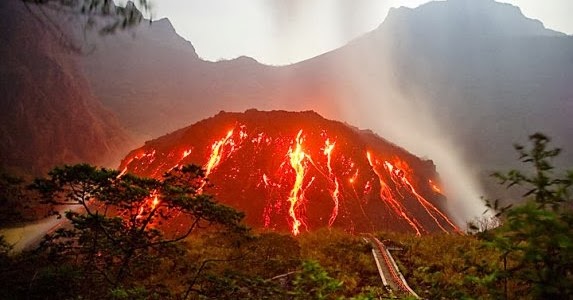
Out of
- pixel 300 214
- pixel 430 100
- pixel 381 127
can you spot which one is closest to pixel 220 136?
pixel 300 214

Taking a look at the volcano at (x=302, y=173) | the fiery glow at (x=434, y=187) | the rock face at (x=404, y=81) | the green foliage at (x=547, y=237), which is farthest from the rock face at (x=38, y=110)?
the green foliage at (x=547, y=237)

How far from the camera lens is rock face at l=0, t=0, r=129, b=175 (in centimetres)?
5862

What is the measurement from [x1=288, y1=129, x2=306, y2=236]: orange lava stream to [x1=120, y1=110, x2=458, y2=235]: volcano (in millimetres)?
97

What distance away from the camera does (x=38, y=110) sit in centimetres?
6450

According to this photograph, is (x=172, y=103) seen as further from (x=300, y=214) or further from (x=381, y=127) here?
(x=300, y=214)

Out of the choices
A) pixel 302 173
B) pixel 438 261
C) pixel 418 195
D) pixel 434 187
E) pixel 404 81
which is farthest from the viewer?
pixel 404 81

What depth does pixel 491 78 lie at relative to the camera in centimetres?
12156

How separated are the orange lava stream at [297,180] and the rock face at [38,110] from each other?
39.5 meters

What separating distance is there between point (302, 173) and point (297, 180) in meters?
1.32

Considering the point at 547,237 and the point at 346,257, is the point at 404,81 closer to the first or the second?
the point at 346,257

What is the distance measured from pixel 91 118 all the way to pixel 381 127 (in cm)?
7929

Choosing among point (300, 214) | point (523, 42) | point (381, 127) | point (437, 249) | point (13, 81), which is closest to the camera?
point (437, 249)

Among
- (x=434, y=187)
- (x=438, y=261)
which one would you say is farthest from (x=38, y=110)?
(x=438, y=261)

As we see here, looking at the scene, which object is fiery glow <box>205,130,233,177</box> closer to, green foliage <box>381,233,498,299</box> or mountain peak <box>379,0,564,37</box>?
green foliage <box>381,233,498,299</box>
